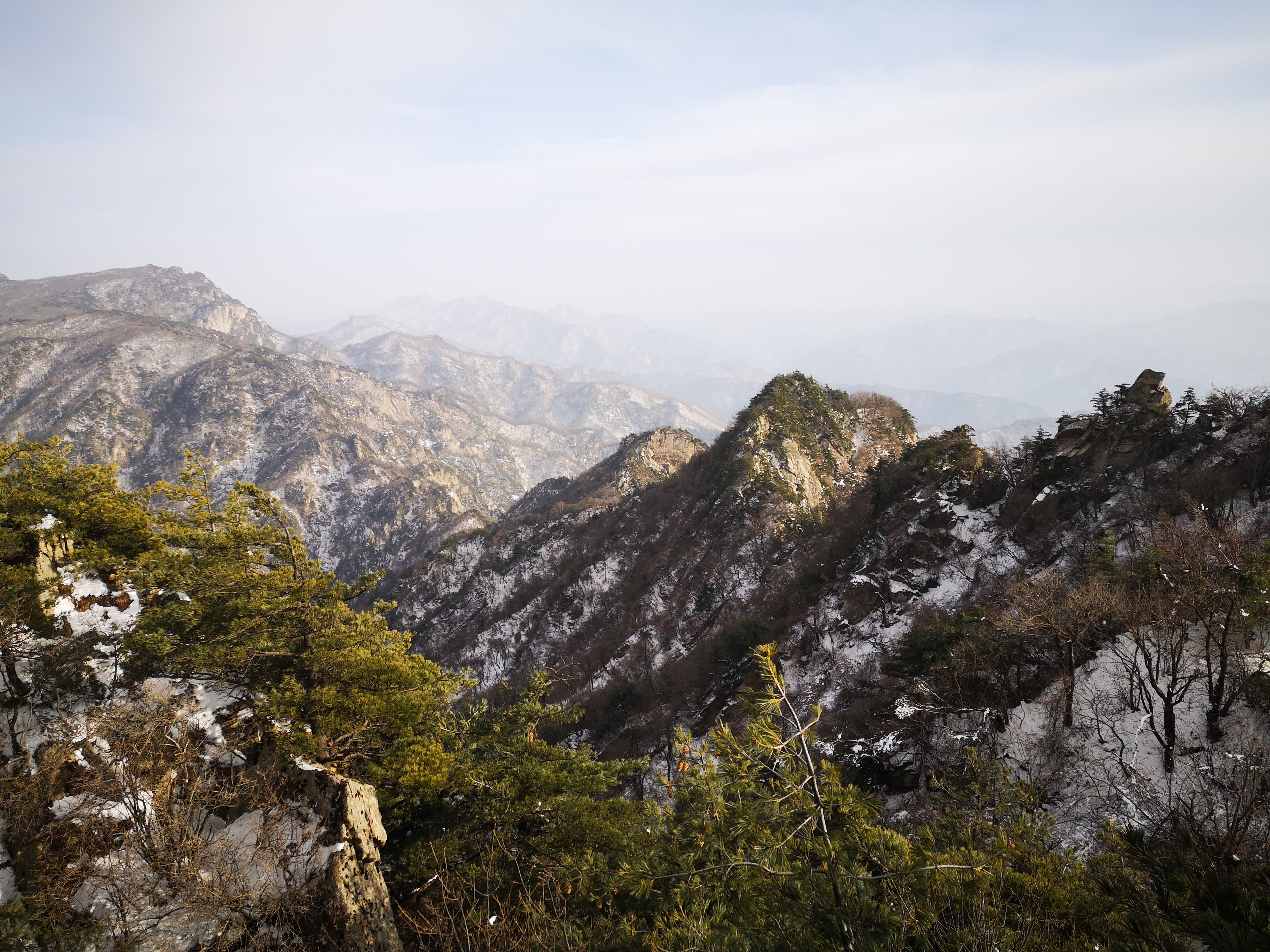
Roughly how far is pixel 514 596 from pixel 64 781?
57.8m

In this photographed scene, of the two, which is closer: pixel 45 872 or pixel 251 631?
pixel 45 872

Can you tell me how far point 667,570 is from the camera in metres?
51.2

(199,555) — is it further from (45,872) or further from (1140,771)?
(1140,771)

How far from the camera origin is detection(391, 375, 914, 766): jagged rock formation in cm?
4059

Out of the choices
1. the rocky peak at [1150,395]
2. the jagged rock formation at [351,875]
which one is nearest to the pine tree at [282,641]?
the jagged rock formation at [351,875]

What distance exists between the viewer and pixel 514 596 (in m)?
68.6

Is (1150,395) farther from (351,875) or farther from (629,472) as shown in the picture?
(629,472)

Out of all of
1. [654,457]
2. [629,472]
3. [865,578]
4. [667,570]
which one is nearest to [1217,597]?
[865,578]

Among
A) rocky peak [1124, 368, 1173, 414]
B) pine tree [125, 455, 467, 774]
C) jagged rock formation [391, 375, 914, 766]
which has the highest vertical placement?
rocky peak [1124, 368, 1173, 414]

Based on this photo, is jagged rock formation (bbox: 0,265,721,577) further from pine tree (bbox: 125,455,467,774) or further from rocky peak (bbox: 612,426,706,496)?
pine tree (bbox: 125,455,467,774)

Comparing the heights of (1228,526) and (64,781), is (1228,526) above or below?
above

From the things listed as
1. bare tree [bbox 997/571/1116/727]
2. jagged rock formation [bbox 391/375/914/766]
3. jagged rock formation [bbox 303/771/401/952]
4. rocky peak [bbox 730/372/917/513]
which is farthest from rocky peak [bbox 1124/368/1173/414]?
jagged rock formation [bbox 303/771/401/952]

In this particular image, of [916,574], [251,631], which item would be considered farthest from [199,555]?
[916,574]

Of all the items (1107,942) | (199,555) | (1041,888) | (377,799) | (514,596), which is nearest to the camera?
(1107,942)
